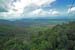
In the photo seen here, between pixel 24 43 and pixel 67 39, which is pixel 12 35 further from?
pixel 67 39

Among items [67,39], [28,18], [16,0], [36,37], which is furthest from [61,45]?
[16,0]

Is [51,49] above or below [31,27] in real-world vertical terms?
below

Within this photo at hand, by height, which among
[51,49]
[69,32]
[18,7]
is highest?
[18,7]

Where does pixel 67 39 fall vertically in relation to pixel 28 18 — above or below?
below

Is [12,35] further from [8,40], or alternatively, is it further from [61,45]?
[61,45]

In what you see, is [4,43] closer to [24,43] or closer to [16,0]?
[24,43]
